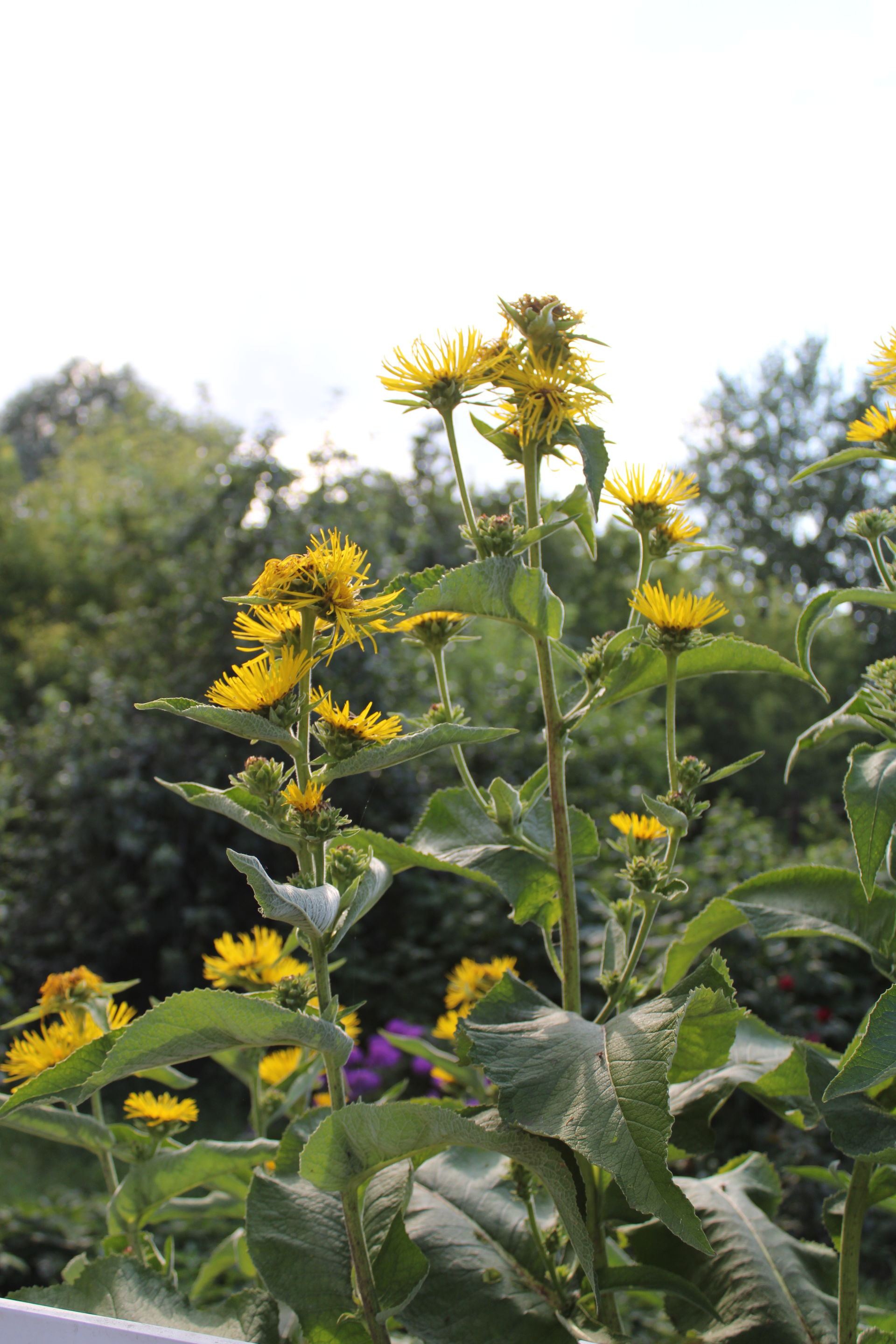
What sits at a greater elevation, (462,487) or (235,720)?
(462,487)

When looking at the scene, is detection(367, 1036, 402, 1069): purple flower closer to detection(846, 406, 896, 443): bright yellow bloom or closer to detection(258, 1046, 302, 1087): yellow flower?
detection(258, 1046, 302, 1087): yellow flower

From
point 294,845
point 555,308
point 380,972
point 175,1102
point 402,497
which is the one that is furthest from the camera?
point 402,497

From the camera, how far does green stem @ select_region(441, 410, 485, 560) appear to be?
25.0 inches

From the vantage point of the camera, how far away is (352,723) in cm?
60

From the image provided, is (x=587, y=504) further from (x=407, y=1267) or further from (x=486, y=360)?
(x=407, y=1267)

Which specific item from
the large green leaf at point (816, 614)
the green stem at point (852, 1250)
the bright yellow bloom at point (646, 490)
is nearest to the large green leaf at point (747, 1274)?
the green stem at point (852, 1250)

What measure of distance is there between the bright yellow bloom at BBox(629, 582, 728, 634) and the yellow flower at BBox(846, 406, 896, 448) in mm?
188

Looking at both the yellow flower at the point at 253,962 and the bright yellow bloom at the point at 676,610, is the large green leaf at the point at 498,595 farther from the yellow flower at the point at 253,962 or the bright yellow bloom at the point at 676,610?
the yellow flower at the point at 253,962

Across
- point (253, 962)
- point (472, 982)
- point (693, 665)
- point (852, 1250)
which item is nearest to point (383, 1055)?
point (472, 982)

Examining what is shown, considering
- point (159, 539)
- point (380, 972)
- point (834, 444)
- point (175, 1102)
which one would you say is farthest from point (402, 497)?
Result: point (175, 1102)

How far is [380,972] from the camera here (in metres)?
2.99

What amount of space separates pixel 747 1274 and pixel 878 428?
2.10ft

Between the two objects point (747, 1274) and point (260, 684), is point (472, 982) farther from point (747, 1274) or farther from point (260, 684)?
point (260, 684)

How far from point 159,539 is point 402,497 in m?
2.17
